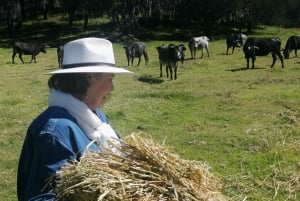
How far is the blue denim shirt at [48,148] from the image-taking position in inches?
108

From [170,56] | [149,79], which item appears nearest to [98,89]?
[149,79]

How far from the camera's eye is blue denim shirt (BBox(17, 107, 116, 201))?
2.74m

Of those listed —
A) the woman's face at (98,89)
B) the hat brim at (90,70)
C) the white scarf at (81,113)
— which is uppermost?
the hat brim at (90,70)

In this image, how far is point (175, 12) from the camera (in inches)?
1902

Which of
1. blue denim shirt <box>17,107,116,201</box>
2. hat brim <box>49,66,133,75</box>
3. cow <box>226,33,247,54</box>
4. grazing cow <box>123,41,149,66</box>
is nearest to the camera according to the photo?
blue denim shirt <box>17,107,116,201</box>

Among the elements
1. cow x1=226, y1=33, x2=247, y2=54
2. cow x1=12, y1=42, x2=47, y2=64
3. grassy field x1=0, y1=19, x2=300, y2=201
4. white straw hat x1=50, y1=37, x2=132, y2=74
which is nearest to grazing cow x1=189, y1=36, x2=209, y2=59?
cow x1=226, y1=33, x2=247, y2=54

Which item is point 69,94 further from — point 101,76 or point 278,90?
point 278,90

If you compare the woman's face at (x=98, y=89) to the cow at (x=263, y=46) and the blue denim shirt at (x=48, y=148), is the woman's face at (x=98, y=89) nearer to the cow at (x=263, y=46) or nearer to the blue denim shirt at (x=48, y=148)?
the blue denim shirt at (x=48, y=148)

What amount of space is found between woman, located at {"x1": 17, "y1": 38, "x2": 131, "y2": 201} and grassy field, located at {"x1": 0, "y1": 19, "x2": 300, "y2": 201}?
1.64 ft

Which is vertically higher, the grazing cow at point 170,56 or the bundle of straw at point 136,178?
the bundle of straw at point 136,178

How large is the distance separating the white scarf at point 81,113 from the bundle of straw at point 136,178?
297 mm

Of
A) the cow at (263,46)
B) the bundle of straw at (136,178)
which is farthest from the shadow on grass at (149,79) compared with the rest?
the bundle of straw at (136,178)

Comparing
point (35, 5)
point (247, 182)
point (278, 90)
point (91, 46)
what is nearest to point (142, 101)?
point (278, 90)

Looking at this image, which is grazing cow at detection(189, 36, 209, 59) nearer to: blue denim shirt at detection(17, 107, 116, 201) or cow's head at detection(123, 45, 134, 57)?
cow's head at detection(123, 45, 134, 57)
